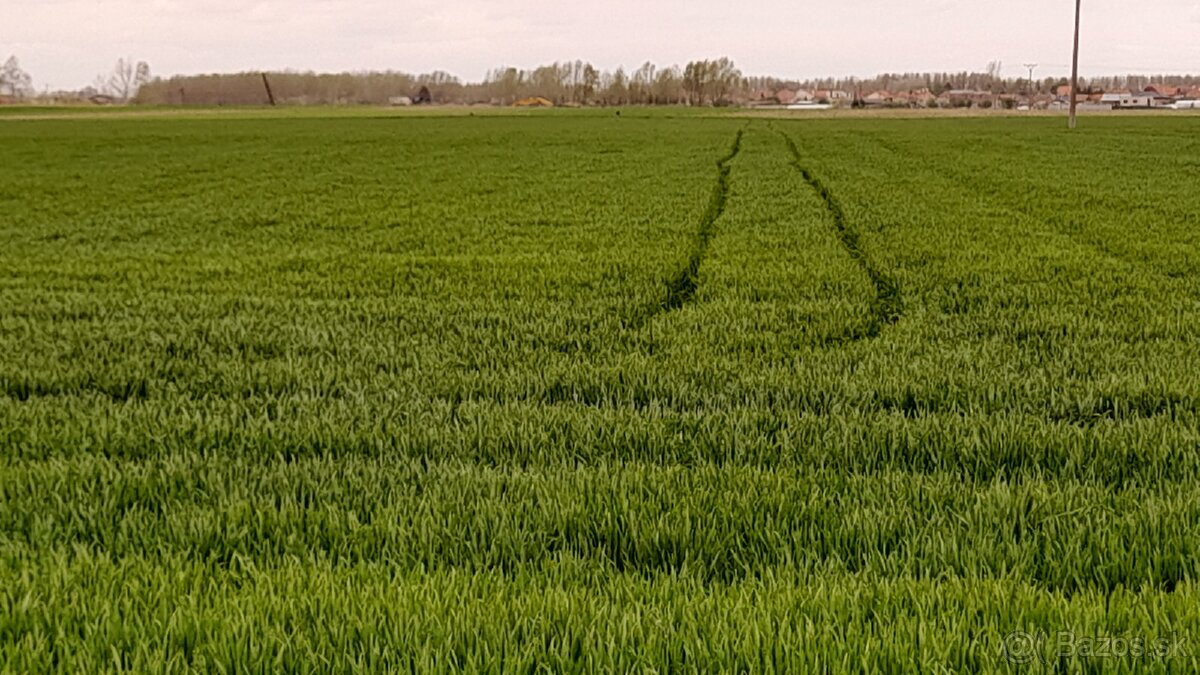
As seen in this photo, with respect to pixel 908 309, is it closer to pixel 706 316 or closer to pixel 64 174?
pixel 706 316

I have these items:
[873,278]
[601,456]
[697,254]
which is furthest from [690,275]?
[601,456]

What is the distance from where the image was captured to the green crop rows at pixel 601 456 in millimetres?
2936

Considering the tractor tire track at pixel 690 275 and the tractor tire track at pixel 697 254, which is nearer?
the tractor tire track at pixel 690 275

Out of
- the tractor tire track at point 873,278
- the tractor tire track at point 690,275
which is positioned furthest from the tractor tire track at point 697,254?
the tractor tire track at point 873,278

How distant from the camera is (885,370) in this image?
688 centimetres

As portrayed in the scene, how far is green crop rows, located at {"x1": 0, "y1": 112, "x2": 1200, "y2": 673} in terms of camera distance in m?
2.94

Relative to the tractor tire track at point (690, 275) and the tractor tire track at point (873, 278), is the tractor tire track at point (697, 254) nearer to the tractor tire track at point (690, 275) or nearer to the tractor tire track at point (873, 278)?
the tractor tire track at point (690, 275)

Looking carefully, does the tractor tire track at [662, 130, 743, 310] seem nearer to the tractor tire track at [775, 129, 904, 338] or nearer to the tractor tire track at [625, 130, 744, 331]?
the tractor tire track at [625, 130, 744, 331]

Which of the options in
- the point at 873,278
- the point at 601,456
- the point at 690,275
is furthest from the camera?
the point at 690,275

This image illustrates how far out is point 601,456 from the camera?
5.04m

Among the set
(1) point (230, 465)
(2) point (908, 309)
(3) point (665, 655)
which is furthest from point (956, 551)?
(2) point (908, 309)

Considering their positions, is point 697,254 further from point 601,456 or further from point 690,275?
point 601,456

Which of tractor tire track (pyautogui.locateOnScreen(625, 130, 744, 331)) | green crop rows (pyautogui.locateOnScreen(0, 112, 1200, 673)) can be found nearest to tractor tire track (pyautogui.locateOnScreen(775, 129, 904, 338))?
green crop rows (pyautogui.locateOnScreen(0, 112, 1200, 673))

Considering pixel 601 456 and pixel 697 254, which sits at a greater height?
pixel 697 254
